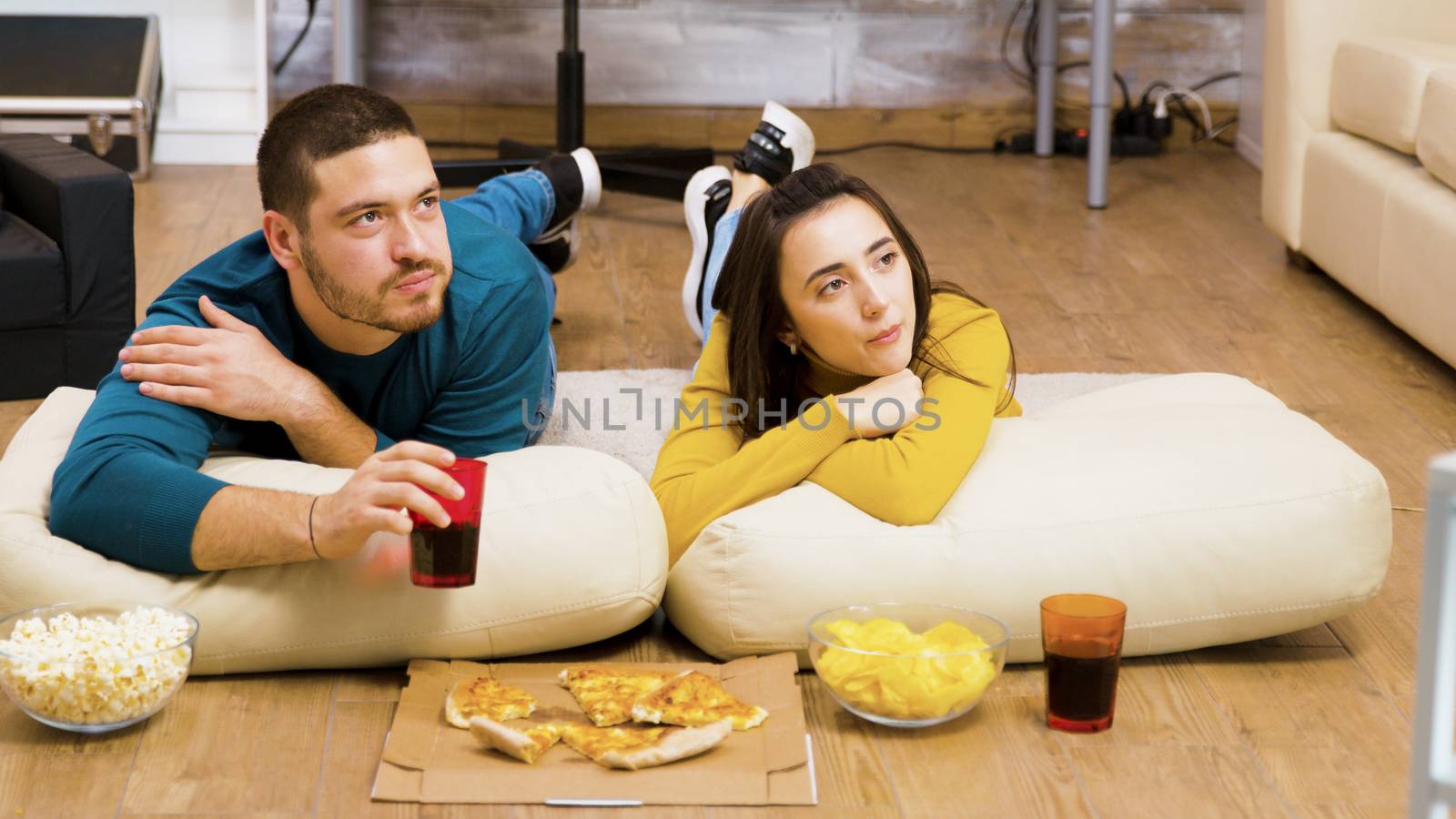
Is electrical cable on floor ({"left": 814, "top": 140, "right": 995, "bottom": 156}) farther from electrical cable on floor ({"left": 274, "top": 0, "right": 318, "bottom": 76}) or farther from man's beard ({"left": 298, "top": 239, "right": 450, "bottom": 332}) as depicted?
man's beard ({"left": 298, "top": 239, "right": 450, "bottom": 332})

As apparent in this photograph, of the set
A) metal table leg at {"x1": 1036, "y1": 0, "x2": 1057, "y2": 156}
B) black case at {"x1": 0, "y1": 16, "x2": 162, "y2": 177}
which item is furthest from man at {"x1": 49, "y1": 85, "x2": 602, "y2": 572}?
metal table leg at {"x1": 1036, "y1": 0, "x2": 1057, "y2": 156}

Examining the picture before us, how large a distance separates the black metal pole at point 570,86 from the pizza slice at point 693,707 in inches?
98.7

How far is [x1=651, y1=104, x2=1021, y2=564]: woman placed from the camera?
1.71 meters

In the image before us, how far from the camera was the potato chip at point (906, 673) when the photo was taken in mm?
1496

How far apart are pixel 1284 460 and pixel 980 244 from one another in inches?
77.7

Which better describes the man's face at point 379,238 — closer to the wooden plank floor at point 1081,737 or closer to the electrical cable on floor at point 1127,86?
the wooden plank floor at point 1081,737

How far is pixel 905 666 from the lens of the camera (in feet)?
4.91

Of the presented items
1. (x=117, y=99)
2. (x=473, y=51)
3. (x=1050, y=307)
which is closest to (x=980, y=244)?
(x=1050, y=307)

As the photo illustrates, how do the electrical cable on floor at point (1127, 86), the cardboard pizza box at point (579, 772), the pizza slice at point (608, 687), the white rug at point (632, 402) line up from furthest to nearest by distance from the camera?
the electrical cable on floor at point (1127, 86), the white rug at point (632, 402), the pizza slice at point (608, 687), the cardboard pizza box at point (579, 772)

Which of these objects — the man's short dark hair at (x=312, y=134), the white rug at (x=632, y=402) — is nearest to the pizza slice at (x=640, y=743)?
the man's short dark hair at (x=312, y=134)

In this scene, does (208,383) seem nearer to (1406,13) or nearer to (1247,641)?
(1247,641)

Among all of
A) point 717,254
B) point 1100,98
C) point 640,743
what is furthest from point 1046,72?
point 640,743

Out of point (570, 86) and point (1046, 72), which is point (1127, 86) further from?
point (570, 86)

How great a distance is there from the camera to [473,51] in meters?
4.61
